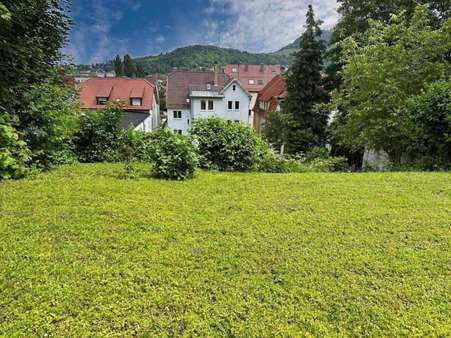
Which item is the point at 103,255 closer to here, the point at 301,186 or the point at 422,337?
the point at 422,337

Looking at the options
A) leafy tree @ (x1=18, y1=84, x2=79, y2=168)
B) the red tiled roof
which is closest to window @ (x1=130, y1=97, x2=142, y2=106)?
the red tiled roof

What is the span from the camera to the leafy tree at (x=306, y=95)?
14.2 m

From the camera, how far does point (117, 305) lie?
5.90ft

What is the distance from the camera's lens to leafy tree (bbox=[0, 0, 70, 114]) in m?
3.87

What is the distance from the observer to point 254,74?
44.1 metres

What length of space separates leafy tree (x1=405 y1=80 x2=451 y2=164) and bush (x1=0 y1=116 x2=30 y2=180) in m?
7.42

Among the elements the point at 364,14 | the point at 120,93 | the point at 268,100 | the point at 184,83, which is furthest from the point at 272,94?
the point at 120,93

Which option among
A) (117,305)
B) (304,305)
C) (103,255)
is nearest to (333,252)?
(304,305)

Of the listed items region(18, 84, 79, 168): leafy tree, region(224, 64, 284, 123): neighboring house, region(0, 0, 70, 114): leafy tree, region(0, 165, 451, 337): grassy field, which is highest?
region(224, 64, 284, 123): neighboring house

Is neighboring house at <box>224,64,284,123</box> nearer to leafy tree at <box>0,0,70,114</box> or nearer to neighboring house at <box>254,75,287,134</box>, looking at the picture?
neighboring house at <box>254,75,287,134</box>

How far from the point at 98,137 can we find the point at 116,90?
21.2 m

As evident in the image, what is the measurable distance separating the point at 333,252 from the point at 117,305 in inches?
71.5

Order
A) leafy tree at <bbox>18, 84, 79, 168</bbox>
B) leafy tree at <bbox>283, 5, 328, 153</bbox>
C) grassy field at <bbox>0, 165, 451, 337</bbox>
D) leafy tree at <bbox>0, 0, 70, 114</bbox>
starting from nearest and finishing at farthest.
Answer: grassy field at <bbox>0, 165, 451, 337</bbox>
leafy tree at <bbox>0, 0, 70, 114</bbox>
leafy tree at <bbox>18, 84, 79, 168</bbox>
leafy tree at <bbox>283, 5, 328, 153</bbox>

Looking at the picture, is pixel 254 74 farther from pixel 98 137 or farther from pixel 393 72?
pixel 98 137
